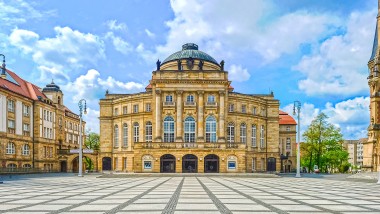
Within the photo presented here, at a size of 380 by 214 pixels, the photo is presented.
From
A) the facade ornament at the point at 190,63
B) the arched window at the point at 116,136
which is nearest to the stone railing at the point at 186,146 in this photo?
the arched window at the point at 116,136

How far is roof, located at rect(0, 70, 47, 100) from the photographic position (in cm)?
6548

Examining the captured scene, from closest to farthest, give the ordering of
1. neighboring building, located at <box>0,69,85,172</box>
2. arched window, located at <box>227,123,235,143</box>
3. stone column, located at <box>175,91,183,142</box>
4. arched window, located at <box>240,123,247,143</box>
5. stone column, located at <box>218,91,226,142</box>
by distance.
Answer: neighboring building, located at <box>0,69,85,172</box>, stone column, located at <box>175,91,183,142</box>, stone column, located at <box>218,91,226,142</box>, arched window, located at <box>227,123,235,143</box>, arched window, located at <box>240,123,247,143</box>

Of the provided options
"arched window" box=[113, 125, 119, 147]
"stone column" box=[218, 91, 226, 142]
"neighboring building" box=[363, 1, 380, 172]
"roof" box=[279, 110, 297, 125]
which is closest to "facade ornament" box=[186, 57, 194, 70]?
"stone column" box=[218, 91, 226, 142]

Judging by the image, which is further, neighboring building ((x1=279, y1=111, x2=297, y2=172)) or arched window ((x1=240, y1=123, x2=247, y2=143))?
neighboring building ((x1=279, y1=111, x2=297, y2=172))

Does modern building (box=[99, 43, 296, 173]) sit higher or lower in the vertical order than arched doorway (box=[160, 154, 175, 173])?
higher

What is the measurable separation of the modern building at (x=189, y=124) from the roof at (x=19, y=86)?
1314 centimetres

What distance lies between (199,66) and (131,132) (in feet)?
60.3

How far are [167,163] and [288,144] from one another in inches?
1615

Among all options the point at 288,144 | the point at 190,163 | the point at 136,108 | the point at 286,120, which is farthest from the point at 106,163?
the point at 286,120

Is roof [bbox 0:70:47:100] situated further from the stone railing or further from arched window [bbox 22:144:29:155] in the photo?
the stone railing

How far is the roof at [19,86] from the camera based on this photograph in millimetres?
65481

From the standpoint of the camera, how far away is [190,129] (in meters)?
69.4

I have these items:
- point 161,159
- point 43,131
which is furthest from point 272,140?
point 43,131

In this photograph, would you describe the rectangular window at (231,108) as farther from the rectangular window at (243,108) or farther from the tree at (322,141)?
the tree at (322,141)
